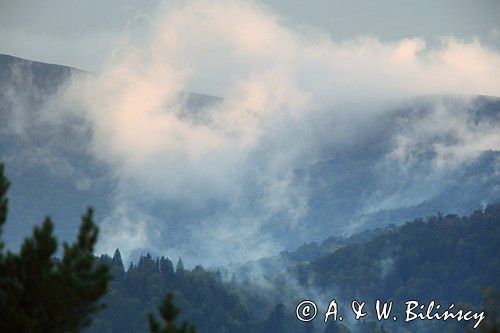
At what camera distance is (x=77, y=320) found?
167 ft

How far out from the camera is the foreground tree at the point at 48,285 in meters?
49.5

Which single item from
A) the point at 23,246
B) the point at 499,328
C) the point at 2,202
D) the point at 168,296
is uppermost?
the point at 2,202

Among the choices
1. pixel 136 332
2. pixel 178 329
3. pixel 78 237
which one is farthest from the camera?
pixel 136 332

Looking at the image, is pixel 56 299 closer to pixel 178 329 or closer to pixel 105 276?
pixel 105 276

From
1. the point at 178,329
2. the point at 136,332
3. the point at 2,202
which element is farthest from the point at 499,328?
the point at 136,332

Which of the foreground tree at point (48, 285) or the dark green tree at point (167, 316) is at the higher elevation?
the foreground tree at point (48, 285)

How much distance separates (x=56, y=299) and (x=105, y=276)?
8.37 feet

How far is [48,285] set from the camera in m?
49.9

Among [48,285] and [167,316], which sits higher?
[48,285]

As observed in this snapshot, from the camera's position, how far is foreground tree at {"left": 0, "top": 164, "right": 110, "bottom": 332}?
162 feet

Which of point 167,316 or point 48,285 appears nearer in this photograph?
point 48,285

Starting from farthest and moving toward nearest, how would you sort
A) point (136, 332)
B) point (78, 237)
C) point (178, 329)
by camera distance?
point (136, 332)
point (78, 237)
point (178, 329)

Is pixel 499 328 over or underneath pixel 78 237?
underneath

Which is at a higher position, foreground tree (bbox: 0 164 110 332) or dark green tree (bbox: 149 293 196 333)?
foreground tree (bbox: 0 164 110 332)
